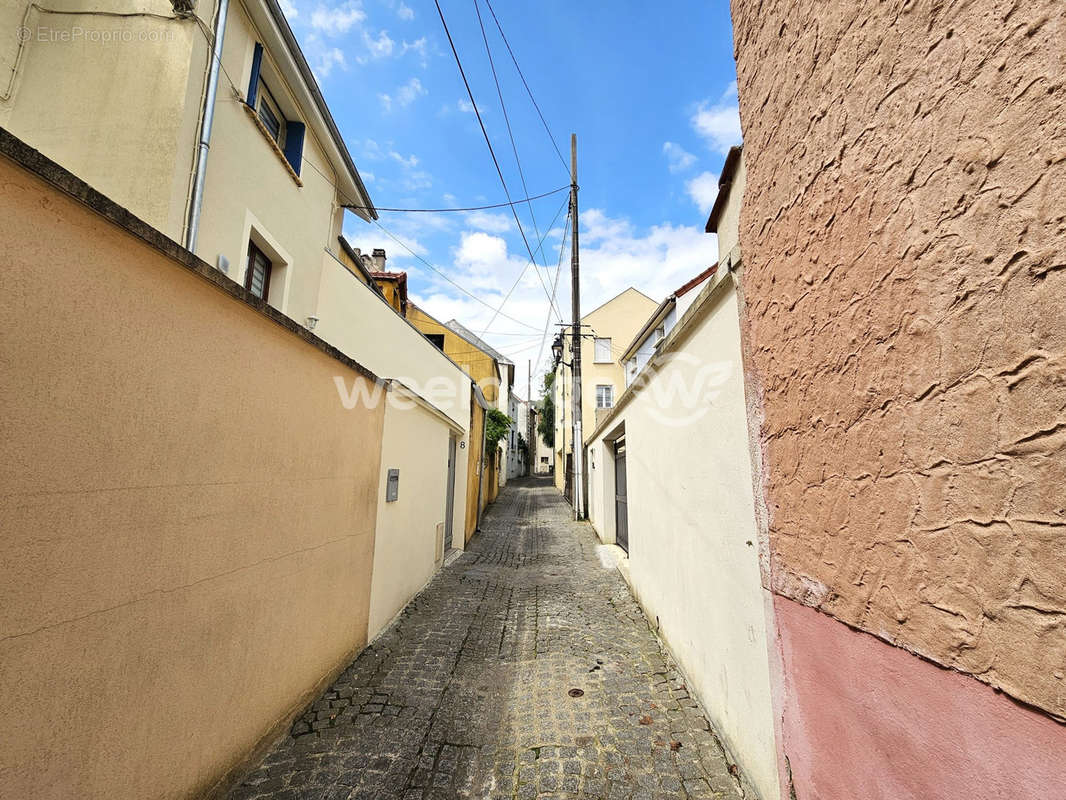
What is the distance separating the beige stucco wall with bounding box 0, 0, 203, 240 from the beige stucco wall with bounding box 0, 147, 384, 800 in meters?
2.72

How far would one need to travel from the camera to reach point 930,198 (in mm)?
1221

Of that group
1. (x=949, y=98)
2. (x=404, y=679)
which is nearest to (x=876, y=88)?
(x=949, y=98)

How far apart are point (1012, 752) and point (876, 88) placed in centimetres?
187

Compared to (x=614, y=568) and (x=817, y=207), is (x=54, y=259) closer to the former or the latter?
(x=817, y=207)

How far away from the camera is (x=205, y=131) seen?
14.0ft

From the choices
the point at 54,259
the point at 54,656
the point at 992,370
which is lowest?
the point at 54,656

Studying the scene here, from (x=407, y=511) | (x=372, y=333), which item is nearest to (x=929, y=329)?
(x=407, y=511)

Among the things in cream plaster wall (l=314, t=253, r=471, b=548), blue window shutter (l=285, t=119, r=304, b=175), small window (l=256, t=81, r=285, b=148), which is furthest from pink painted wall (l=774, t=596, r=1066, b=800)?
blue window shutter (l=285, t=119, r=304, b=175)

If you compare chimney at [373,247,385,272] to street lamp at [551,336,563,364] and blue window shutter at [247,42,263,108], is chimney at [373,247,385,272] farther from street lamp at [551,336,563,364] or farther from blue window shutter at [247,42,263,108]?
blue window shutter at [247,42,263,108]

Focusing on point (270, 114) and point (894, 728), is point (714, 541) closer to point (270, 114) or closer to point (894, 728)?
point (894, 728)

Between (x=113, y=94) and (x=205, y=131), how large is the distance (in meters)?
0.79

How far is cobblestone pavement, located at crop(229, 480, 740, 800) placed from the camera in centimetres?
237

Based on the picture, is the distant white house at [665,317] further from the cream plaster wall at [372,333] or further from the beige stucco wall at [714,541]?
the beige stucco wall at [714,541]

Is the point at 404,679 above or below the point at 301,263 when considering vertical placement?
below
